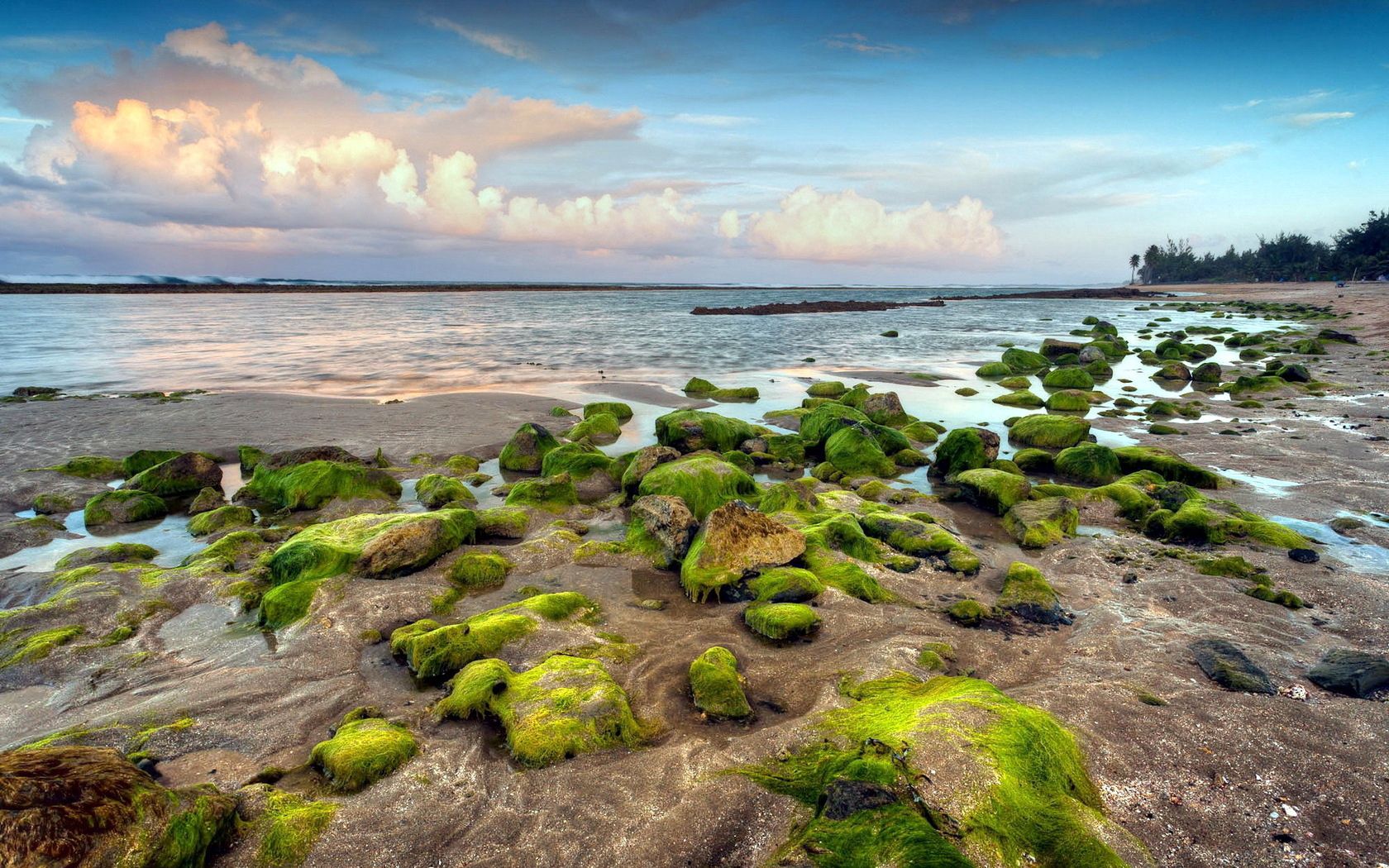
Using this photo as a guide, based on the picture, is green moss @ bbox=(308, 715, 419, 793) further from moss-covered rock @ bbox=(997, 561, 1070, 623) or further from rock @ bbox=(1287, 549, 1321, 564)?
rock @ bbox=(1287, 549, 1321, 564)

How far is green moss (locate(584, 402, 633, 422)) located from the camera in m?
17.2

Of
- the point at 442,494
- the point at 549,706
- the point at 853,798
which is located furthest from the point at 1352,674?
the point at 442,494

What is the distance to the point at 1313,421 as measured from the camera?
15.3 m

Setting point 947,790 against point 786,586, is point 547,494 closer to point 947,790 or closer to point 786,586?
point 786,586

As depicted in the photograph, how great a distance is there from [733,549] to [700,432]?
20.2 feet

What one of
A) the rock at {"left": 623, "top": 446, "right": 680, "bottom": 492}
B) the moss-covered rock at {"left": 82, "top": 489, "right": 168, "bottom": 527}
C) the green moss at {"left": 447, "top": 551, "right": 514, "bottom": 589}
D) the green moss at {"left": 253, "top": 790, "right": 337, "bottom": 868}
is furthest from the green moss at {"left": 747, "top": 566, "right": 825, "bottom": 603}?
the moss-covered rock at {"left": 82, "top": 489, "right": 168, "bottom": 527}

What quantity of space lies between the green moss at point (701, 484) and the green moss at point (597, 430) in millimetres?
4814

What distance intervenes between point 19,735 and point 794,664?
6755 mm

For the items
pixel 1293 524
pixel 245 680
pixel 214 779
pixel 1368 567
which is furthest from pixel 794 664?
pixel 1293 524

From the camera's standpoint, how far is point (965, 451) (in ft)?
40.0

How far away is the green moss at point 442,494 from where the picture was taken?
10.7 meters

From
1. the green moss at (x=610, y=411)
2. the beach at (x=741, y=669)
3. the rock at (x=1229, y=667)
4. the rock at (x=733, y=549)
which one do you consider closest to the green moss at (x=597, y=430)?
the green moss at (x=610, y=411)

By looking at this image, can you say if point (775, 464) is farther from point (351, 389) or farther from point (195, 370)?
point (195, 370)

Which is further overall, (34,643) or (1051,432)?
(1051,432)
